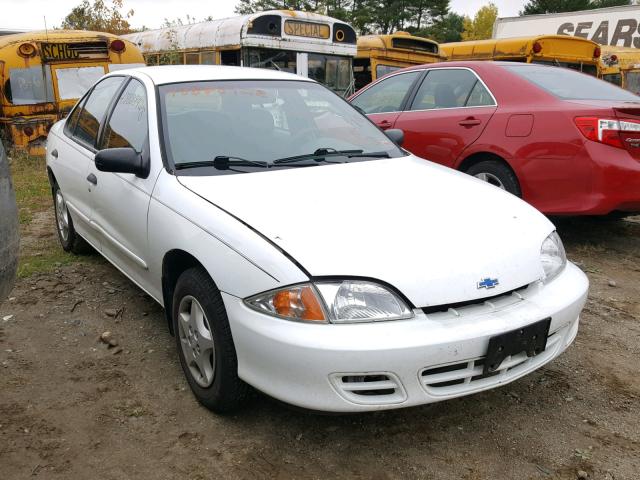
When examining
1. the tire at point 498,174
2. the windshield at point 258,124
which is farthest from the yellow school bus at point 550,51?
the windshield at point 258,124

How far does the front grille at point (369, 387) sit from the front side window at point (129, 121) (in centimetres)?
180

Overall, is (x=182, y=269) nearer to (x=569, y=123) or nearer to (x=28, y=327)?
(x=28, y=327)

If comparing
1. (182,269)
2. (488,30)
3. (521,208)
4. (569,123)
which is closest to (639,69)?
Result: (569,123)

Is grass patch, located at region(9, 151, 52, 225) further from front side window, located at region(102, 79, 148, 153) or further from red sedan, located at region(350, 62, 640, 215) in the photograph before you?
red sedan, located at region(350, 62, 640, 215)

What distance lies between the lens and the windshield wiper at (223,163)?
119 inches

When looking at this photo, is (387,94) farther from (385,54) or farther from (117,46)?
(117,46)

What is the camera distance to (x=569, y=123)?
4.54 m

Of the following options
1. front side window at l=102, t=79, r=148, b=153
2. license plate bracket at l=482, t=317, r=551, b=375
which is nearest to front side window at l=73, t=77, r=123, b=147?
front side window at l=102, t=79, r=148, b=153

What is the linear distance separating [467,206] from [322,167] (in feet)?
2.69

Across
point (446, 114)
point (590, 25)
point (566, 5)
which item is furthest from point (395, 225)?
point (566, 5)

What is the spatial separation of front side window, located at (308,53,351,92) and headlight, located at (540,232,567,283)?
26.0 feet

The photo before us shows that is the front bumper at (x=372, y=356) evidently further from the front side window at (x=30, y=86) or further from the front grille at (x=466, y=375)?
the front side window at (x=30, y=86)

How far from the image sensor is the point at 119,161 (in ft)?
10.1

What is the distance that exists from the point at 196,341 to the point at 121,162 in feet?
3.43
